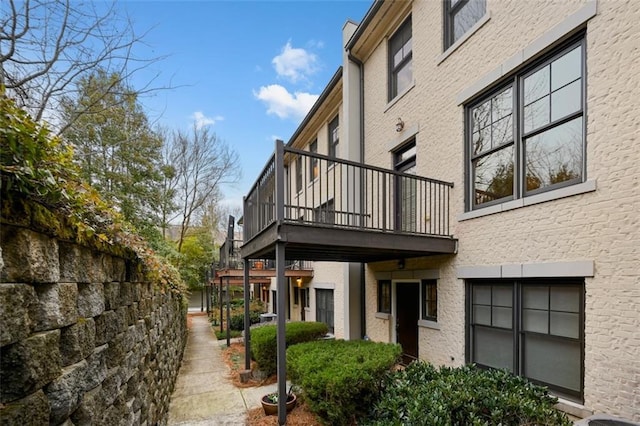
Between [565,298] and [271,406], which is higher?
[565,298]

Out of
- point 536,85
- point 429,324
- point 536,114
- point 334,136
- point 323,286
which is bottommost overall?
point 323,286

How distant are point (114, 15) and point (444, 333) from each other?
7391 mm

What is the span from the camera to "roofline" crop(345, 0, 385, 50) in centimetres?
755

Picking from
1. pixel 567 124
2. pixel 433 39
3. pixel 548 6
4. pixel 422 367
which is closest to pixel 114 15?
pixel 433 39

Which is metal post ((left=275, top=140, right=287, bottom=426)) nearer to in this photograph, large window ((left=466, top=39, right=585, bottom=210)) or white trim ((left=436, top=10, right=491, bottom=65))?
large window ((left=466, top=39, right=585, bottom=210))

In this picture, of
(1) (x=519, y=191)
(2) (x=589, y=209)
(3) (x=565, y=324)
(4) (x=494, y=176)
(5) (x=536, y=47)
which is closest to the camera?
(2) (x=589, y=209)

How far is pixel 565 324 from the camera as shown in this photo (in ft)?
13.8

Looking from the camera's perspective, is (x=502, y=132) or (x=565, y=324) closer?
(x=565, y=324)

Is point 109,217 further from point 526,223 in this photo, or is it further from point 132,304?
point 526,223

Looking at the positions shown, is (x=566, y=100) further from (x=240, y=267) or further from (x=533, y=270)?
(x=240, y=267)

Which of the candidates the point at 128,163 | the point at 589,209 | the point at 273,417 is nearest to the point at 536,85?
the point at 589,209

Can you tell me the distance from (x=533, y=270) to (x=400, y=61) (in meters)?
5.58

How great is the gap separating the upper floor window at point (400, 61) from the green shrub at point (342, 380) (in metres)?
5.78

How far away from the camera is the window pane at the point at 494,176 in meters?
5.12
